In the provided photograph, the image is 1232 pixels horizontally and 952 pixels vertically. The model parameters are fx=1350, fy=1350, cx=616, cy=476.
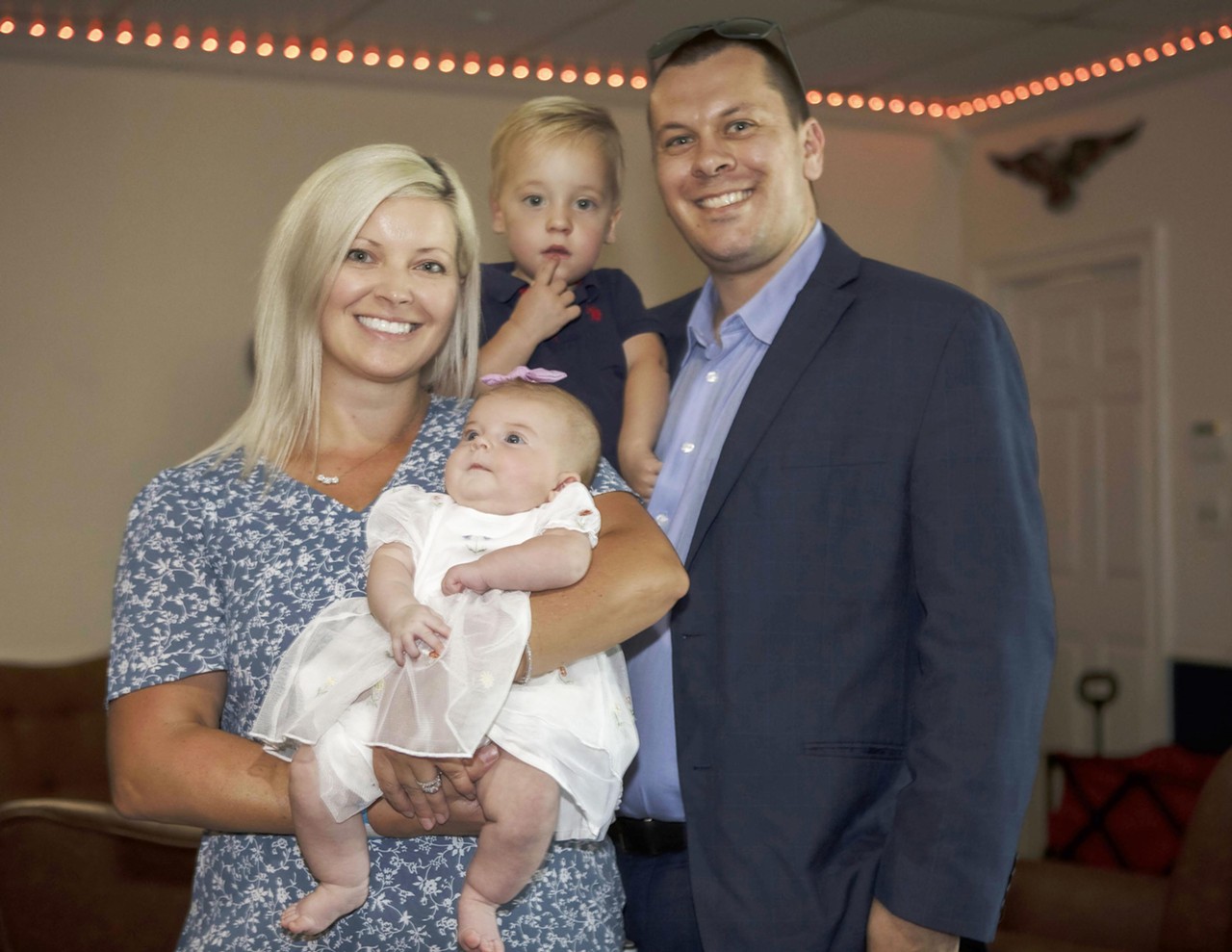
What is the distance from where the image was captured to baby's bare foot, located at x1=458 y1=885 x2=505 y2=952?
5.71ft

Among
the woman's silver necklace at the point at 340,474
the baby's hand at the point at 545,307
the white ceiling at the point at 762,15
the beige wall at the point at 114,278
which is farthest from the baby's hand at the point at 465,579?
the beige wall at the point at 114,278

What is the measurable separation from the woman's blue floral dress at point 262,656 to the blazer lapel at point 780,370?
0.19 metres

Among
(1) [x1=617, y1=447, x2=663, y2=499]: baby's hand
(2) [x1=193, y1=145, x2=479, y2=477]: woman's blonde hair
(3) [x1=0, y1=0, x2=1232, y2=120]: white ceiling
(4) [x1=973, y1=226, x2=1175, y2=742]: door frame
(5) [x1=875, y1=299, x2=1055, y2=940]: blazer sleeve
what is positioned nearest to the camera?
(5) [x1=875, y1=299, x2=1055, y2=940]: blazer sleeve

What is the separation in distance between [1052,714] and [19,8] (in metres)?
5.63

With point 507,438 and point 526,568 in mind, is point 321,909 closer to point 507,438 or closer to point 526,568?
point 526,568

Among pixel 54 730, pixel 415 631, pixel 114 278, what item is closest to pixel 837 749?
pixel 415 631

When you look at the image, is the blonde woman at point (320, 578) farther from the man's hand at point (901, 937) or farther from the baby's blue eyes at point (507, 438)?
the man's hand at point (901, 937)

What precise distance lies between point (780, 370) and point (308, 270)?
2.34 ft

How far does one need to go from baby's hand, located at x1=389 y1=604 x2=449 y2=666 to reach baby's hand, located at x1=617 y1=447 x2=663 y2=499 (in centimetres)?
57

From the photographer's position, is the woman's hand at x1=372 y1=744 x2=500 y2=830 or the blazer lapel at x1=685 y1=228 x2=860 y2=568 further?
the blazer lapel at x1=685 y1=228 x2=860 y2=568

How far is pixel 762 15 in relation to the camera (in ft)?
17.9

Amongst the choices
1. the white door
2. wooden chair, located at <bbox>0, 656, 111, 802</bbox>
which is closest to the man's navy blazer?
wooden chair, located at <bbox>0, 656, 111, 802</bbox>

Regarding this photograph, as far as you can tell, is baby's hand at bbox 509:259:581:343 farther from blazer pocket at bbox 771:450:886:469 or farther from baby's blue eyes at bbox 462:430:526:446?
blazer pocket at bbox 771:450:886:469

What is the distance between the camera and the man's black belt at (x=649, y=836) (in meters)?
2.08
